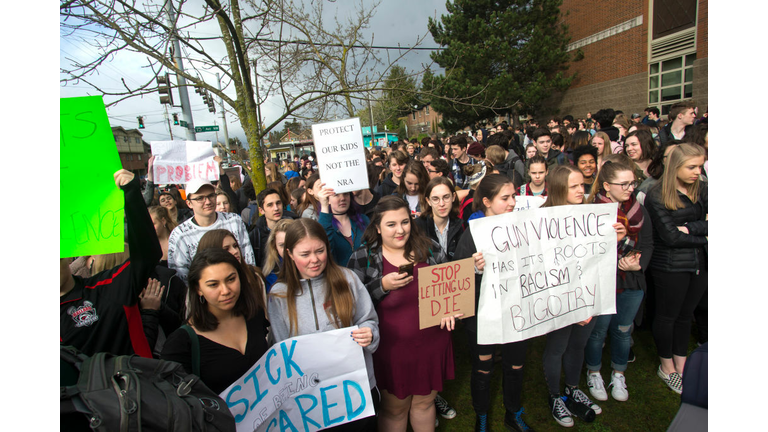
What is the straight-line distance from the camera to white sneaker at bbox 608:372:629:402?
305 centimetres

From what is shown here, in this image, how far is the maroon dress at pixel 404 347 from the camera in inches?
91.7

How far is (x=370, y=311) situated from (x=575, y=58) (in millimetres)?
27149

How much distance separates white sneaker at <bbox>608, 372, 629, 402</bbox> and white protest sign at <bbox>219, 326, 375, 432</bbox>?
2.31m

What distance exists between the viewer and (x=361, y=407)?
7.00 feet

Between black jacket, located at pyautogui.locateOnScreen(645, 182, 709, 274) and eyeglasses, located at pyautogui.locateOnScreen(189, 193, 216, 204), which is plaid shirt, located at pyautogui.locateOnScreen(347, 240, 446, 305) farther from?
black jacket, located at pyautogui.locateOnScreen(645, 182, 709, 274)

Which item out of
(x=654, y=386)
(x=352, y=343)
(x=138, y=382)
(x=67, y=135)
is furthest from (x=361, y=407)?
(x=654, y=386)

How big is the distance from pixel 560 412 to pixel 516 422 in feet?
1.33

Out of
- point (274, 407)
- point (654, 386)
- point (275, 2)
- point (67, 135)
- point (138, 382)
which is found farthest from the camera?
point (275, 2)

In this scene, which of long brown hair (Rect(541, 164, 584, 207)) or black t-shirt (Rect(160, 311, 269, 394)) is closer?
black t-shirt (Rect(160, 311, 269, 394))

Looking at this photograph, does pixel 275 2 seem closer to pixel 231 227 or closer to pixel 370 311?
pixel 231 227

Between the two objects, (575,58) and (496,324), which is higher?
(575,58)

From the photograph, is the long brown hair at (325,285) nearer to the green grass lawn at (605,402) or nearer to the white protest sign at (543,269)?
the white protest sign at (543,269)

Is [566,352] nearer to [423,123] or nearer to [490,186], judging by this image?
[490,186]

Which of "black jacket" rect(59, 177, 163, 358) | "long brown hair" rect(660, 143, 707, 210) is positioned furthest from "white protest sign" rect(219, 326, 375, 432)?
"long brown hair" rect(660, 143, 707, 210)
